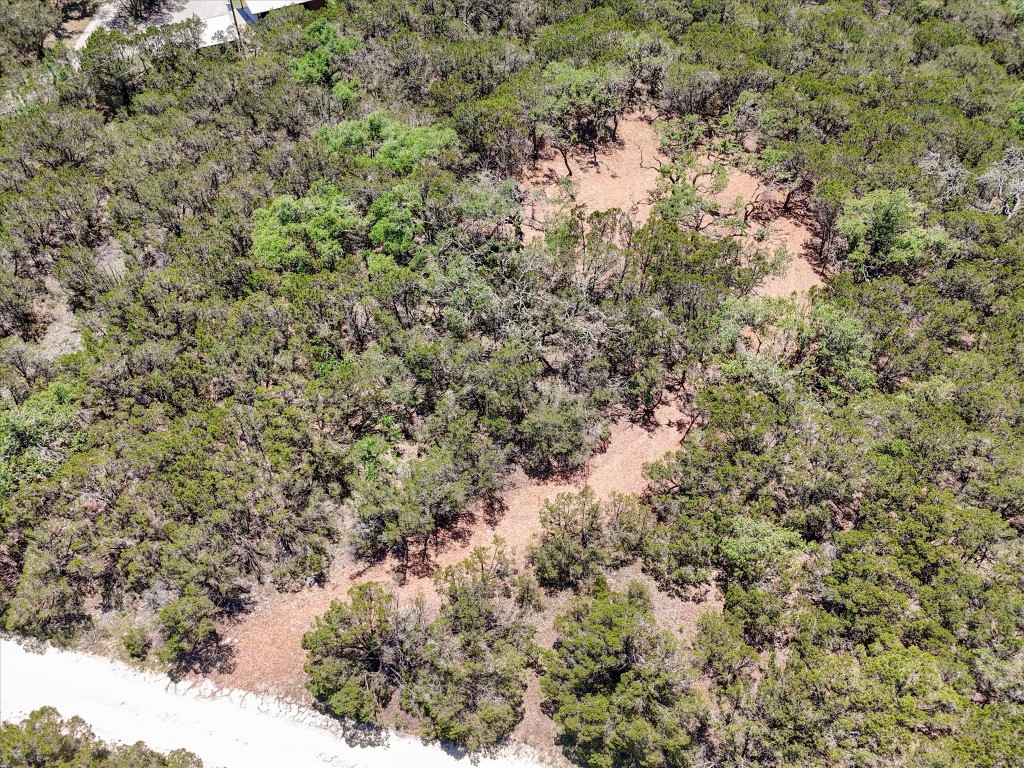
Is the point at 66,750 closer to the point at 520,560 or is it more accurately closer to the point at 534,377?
the point at 520,560

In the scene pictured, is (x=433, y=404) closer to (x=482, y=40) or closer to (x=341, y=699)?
(x=341, y=699)

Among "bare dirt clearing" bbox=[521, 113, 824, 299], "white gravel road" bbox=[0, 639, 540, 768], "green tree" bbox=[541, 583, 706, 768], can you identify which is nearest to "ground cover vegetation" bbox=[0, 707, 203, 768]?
"white gravel road" bbox=[0, 639, 540, 768]

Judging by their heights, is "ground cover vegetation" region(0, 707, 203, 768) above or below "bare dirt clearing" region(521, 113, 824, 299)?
below

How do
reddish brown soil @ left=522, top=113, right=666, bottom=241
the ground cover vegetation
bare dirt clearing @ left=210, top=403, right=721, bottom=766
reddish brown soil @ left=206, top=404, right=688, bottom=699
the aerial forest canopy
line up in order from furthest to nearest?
1. reddish brown soil @ left=522, top=113, right=666, bottom=241
2. reddish brown soil @ left=206, top=404, right=688, bottom=699
3. bare dirt clearing @ left=210, top=403, right=721, bottom=766
4. the aerial forest canopy
5. the ground cover vegetation

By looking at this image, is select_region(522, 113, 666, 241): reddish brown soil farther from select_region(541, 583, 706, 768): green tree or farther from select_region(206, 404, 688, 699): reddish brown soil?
select_region(541, 583, 706, 768): green tree

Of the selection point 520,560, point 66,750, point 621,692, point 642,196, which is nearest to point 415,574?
point 520,560

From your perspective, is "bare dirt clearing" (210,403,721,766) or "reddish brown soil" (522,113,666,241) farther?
"reddish brown soil" (522,113,666,241)
